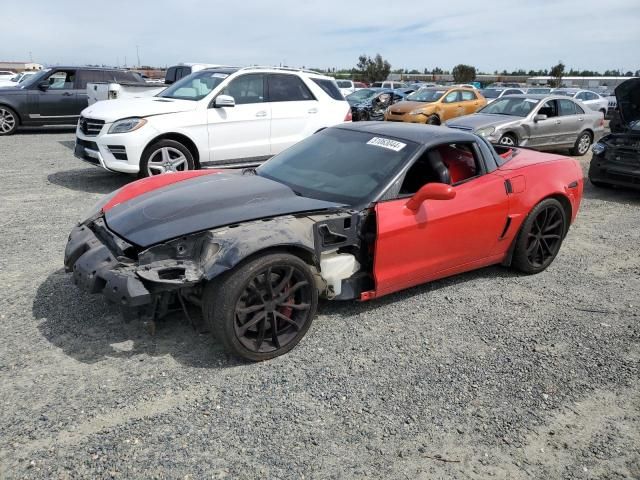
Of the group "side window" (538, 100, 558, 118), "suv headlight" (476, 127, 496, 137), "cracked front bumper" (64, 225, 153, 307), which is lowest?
"cracked front bumper" (64, 225, 153, 307)

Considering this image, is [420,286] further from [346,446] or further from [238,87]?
[238,87]

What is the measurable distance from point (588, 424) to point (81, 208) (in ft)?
19.3

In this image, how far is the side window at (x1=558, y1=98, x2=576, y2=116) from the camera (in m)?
11.8

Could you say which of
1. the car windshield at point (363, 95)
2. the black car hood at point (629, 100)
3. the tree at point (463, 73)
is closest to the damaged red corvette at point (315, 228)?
the black car hood at point (629, 100)

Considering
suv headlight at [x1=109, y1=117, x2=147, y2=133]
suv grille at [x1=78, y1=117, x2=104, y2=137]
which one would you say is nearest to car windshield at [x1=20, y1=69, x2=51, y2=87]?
suv grille at [x1=78, y1=117, x2=104, y2=137]

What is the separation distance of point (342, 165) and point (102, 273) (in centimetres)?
197

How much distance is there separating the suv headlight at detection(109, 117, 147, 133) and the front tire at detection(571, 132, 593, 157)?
32.5 feet

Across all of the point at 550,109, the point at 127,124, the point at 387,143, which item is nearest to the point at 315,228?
the point at 387,143

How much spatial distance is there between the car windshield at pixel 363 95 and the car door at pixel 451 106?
14.3ft

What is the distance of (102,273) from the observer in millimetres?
3029

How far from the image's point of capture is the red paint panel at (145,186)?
391 cm

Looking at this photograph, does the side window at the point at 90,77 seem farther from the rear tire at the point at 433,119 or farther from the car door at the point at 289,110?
the rear tire at the point at 433,119

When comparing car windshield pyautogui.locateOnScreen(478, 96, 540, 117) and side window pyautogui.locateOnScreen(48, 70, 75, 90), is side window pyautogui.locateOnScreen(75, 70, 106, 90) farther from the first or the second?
car windshield pyautogui.locateOnScreen(478, 96, 540, 117)

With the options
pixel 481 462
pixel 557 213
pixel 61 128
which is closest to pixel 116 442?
pixel 481 462
